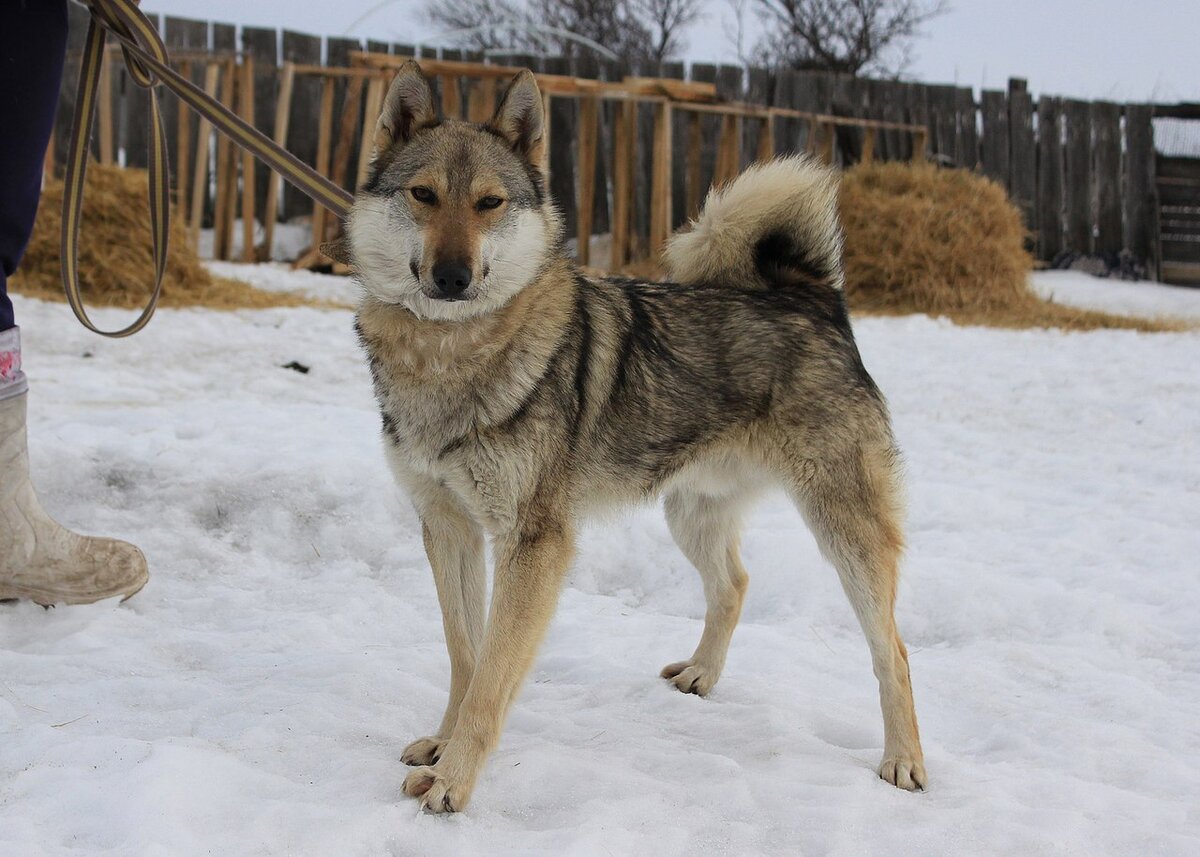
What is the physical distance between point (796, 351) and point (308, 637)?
5.57 ft

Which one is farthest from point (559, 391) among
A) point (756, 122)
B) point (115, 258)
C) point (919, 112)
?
point (919, 112)

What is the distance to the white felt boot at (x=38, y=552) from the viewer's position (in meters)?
3.03

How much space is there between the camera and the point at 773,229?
3.06 m

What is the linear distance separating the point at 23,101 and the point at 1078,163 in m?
13.4

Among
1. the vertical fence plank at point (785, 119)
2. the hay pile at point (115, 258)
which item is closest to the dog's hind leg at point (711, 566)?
the hay pile at point (115, 258)

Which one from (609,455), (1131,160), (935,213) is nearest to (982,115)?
(1131,160)

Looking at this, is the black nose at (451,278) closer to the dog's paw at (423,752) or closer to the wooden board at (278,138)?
the dog's paw at (423,752)

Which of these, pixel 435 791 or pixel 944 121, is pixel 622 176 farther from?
pixel 435 791

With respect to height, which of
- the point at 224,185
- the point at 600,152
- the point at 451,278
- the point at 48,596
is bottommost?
the point at 48,596

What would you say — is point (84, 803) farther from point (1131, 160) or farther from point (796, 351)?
point (1131, 160)

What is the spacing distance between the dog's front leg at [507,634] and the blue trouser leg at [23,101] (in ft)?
5.56

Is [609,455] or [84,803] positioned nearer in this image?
[84,803]

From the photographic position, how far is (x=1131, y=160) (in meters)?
13.5

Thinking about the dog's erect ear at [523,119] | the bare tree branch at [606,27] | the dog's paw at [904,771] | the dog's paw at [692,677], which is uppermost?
the bare tree branch at [606,27]
